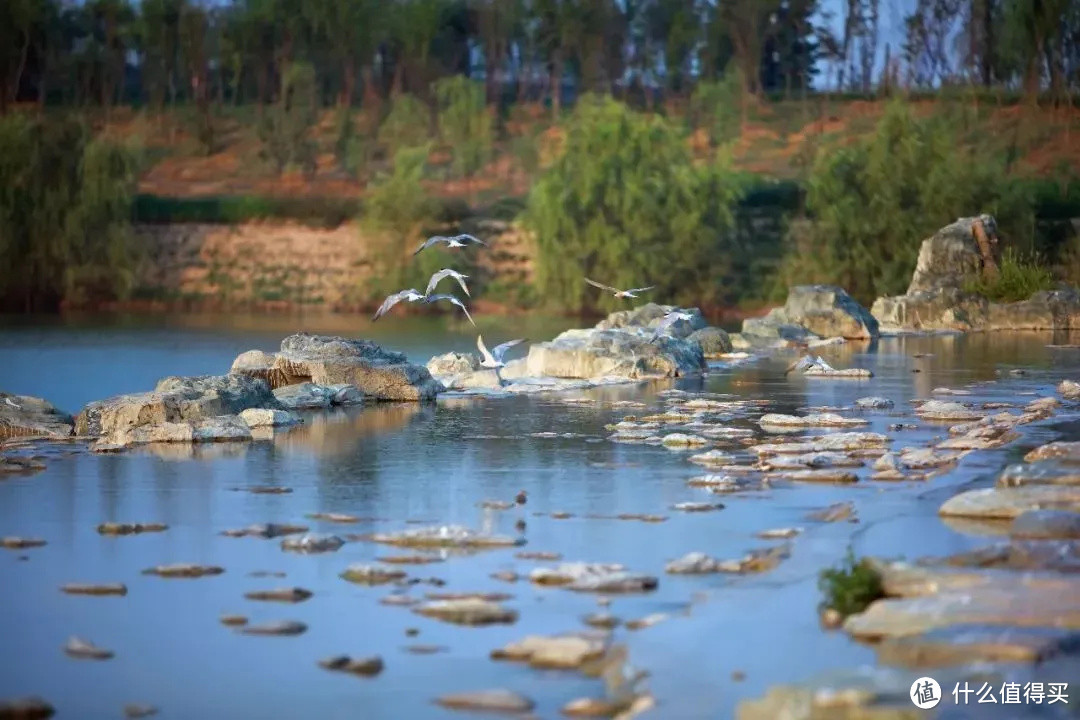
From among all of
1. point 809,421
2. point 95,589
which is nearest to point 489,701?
point 95,589

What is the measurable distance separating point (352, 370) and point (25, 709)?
13.0 metres

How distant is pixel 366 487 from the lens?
1275cm

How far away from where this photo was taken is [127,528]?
A: 1091 centimetres

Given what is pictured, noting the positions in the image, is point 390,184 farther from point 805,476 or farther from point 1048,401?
point 805,476

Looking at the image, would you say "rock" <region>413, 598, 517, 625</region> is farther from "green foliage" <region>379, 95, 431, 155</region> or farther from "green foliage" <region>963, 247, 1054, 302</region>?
"green foliage" <region>379, 95, 431, 155</region>

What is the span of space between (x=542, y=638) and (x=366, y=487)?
516 cm

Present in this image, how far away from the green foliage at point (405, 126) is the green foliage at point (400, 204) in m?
14.9

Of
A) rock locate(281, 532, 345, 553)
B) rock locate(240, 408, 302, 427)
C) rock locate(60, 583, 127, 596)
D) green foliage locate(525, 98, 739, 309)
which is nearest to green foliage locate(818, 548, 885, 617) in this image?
rock locate(281, 532, 345, 553)

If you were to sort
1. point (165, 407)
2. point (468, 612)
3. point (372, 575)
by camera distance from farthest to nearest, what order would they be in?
point (165, 407)
point (372, 575)
point (468, 612)

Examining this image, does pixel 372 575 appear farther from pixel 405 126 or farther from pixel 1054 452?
pixel 405 126

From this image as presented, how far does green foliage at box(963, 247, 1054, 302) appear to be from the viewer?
38.1m

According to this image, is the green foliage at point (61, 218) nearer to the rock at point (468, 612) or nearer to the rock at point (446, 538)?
the rock at point (446, 538)

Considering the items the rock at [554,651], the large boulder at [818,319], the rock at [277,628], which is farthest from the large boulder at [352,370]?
the large boulder at [818,319]

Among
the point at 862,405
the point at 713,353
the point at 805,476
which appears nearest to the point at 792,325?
the point at 713,353
